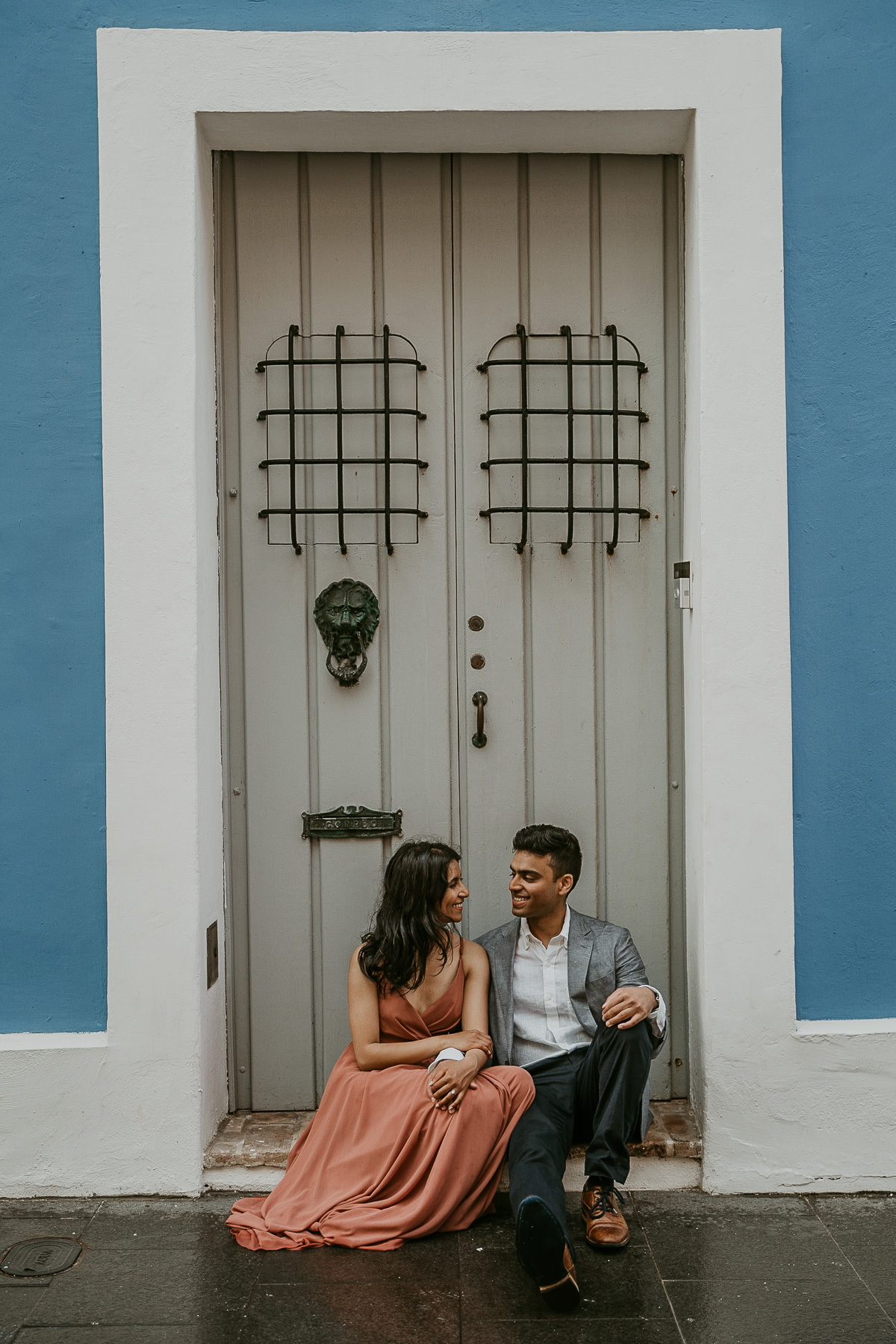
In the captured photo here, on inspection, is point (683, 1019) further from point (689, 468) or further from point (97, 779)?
point (97, 779)

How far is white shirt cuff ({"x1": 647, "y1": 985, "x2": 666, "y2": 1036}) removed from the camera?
3178 mm

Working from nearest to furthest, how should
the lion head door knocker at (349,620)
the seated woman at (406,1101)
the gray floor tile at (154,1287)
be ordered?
the gray floor tile at (154,1287)
the seated woman at (406,1101)
the lion head door knocker at (349,620)

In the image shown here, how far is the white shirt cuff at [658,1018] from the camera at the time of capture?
10.4ft

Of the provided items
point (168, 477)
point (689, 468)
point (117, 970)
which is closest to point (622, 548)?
point (689, 468)

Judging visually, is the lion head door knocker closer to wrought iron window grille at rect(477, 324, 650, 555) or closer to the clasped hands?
wrought iron window grille at rect(477, 324, 650, 555)

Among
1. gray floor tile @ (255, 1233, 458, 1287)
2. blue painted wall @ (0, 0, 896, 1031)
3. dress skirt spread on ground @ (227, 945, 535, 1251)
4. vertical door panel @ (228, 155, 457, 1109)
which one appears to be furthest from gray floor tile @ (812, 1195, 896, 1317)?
vertical door panel @ (228, 155, 457, 1109)

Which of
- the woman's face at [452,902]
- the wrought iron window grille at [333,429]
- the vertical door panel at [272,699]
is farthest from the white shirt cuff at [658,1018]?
the wrought iron window grille at [333,429]

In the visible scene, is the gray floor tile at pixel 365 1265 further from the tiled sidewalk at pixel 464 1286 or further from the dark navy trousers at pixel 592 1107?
the dark navy trousers at pixel 592 1107

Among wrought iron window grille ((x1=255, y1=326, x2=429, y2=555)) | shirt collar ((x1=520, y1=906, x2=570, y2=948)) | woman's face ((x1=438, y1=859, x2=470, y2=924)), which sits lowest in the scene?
shirt collar ((x1=520, y1=906, x2=570, y2=948))

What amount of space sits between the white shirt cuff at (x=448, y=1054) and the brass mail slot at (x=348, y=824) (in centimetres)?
77

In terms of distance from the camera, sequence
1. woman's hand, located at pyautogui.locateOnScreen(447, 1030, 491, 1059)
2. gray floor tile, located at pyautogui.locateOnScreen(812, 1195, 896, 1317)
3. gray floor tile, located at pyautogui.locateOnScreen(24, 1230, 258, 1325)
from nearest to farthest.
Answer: gray floor tile, located at pyautogui.locateOnScreen(24, 1230, 258, 1325), gray floor tile, located at pyautogui.locateOnScreen(812, 1195, 896, 1317), woman's hand, located at pyautogui.locateOnScreen(447, 1030, 491, 1059)

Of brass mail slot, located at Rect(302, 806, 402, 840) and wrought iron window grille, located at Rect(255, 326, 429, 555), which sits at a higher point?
wrought iron window grille, located at Rect(255, 326, 429, 555)

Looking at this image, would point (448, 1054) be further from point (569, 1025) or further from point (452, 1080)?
point (569, 1025)

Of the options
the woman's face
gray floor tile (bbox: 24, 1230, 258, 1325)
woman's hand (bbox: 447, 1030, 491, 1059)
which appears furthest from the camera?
the woman's face
